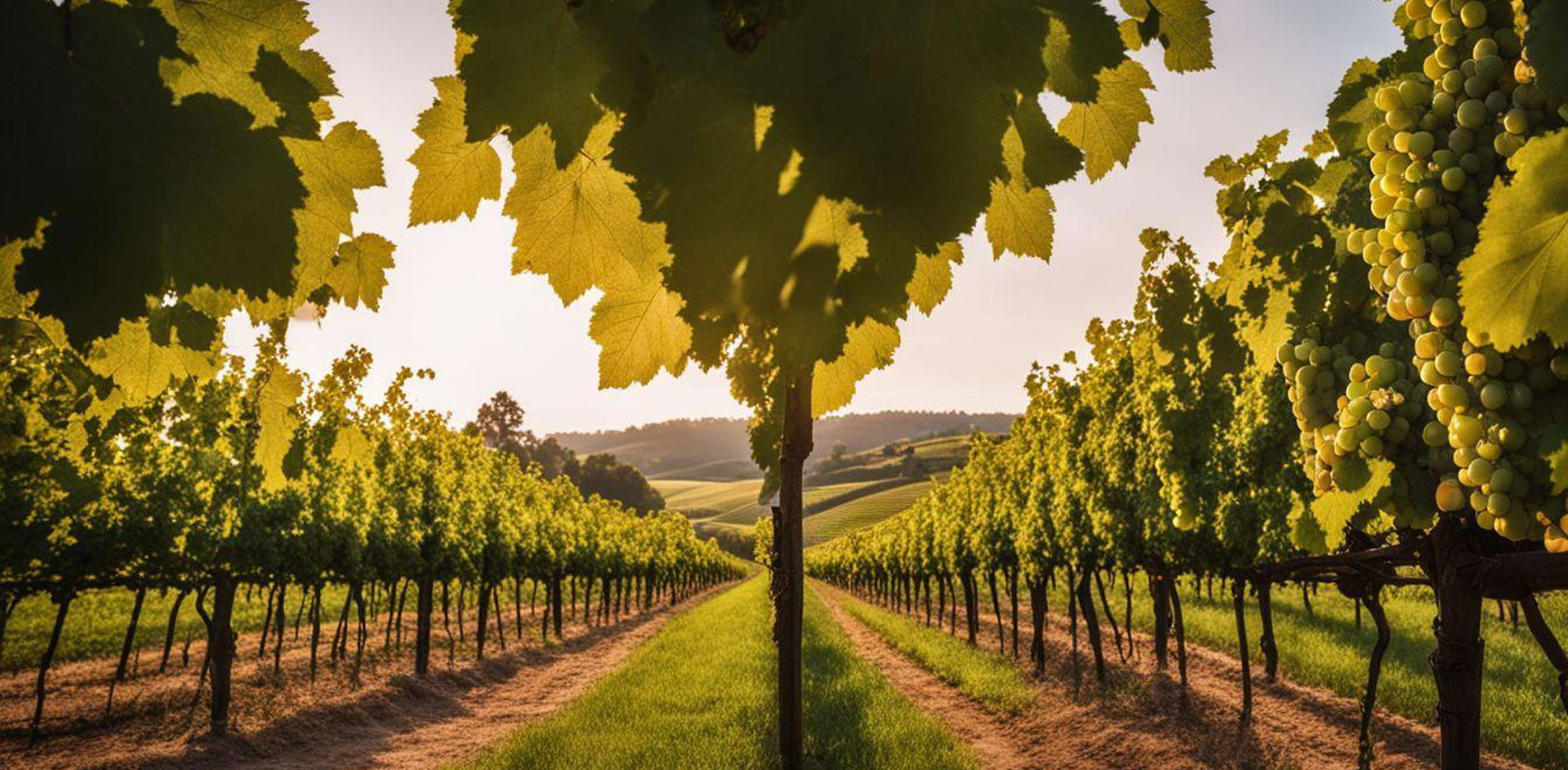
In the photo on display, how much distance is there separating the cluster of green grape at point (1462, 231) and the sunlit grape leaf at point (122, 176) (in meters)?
2.27

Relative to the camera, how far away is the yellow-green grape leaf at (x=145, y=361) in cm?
201

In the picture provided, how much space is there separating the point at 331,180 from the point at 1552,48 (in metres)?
1.94

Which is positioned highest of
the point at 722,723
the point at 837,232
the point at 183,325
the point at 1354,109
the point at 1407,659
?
the point at 1354,109

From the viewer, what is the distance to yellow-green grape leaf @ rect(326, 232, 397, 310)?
224 centimetres

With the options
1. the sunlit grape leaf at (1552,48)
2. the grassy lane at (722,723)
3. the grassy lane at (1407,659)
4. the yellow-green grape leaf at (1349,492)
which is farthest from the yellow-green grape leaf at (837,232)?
the grassy lane at (1407,659)

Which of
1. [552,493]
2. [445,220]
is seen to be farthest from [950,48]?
[552,493]

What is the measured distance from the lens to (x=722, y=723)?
10242mm

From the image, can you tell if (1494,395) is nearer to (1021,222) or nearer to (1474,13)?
(1474,13)

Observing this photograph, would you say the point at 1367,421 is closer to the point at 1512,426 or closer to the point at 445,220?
the point at 1512,426

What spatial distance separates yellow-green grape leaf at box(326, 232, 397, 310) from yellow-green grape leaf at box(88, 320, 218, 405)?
37 cm

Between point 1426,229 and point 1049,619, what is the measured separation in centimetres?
2729

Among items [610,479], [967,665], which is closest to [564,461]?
[610,479]

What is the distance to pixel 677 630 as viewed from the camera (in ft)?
79.9

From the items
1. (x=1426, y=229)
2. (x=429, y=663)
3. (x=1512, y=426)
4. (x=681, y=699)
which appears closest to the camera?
(x=1512, y=426)
